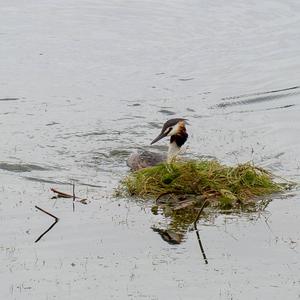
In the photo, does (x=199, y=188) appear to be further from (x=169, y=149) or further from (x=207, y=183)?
(x=169, y=149)

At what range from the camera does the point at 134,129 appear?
68.3 feet

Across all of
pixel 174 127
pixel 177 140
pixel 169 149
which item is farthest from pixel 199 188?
pixel 174 127

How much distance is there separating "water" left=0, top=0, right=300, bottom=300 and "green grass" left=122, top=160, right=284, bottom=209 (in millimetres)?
445

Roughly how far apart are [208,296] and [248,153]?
28.0 feet

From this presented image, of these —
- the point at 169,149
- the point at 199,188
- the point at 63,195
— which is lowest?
the point at 169,149

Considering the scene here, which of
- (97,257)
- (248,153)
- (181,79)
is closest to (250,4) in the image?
(181,79)

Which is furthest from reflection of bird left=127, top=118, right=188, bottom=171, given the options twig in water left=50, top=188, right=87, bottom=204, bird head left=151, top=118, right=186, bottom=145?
twig in water left=50, top=188, right=87, bottom=204

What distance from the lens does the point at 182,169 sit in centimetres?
1499

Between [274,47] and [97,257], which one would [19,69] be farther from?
[97,257]

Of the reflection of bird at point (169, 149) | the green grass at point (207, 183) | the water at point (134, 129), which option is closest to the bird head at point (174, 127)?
the reflection of bird at point (169, 149)

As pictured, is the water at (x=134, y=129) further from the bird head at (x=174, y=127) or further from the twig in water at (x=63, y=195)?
the bird head at (x=174, y=127)

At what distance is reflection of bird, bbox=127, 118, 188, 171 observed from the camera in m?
16.8

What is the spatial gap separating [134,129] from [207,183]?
20.4ft

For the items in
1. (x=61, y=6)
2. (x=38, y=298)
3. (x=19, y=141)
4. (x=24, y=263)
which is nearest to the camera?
(x=38, y=298)
